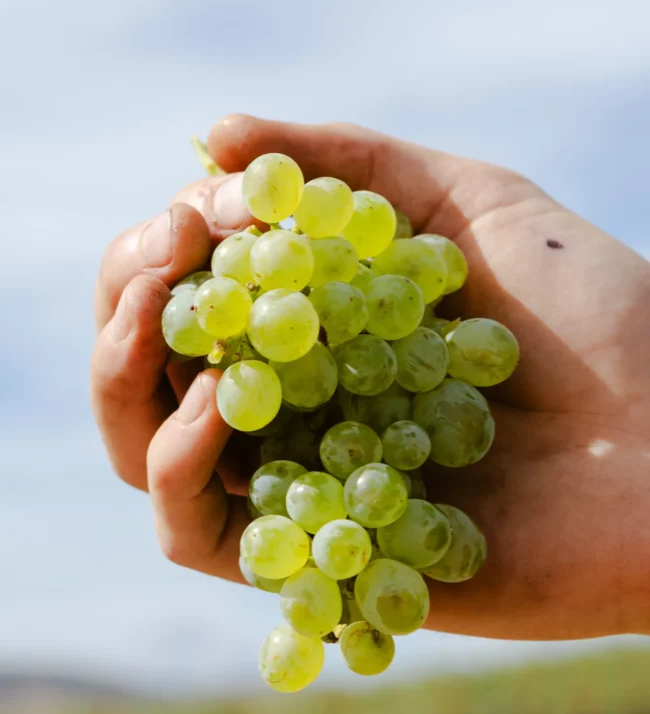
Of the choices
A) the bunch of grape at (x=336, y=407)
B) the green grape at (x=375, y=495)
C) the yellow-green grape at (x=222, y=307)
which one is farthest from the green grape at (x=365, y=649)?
the yellow-green grape at (x=222, y=307)

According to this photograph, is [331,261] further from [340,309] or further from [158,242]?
[158,242]

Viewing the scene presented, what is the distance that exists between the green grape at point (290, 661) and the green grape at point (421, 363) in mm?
295

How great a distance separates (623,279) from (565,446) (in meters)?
0.28

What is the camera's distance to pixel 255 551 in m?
0.79

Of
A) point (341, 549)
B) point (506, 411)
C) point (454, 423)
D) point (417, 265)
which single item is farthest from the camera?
point (506, 411)

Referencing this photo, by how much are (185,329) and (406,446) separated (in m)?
0.27

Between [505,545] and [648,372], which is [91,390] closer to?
[505,545]

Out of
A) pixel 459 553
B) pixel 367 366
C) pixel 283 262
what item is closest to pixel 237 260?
pixel 283 262

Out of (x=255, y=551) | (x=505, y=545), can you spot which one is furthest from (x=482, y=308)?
(x=255, y=551)

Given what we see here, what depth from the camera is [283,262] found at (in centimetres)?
83

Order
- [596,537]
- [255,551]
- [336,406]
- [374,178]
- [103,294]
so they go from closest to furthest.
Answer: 1. [255,551]
2. [336,406]
3. [596,537]
4. [103,294]
5. [374,178]

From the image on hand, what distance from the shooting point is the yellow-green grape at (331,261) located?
0.89 meters

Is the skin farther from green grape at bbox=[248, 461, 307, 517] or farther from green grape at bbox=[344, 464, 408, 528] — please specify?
green grape at bbox=[344, 464, 408, 528]

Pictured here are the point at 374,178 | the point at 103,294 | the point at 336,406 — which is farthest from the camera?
the point at 374,178
